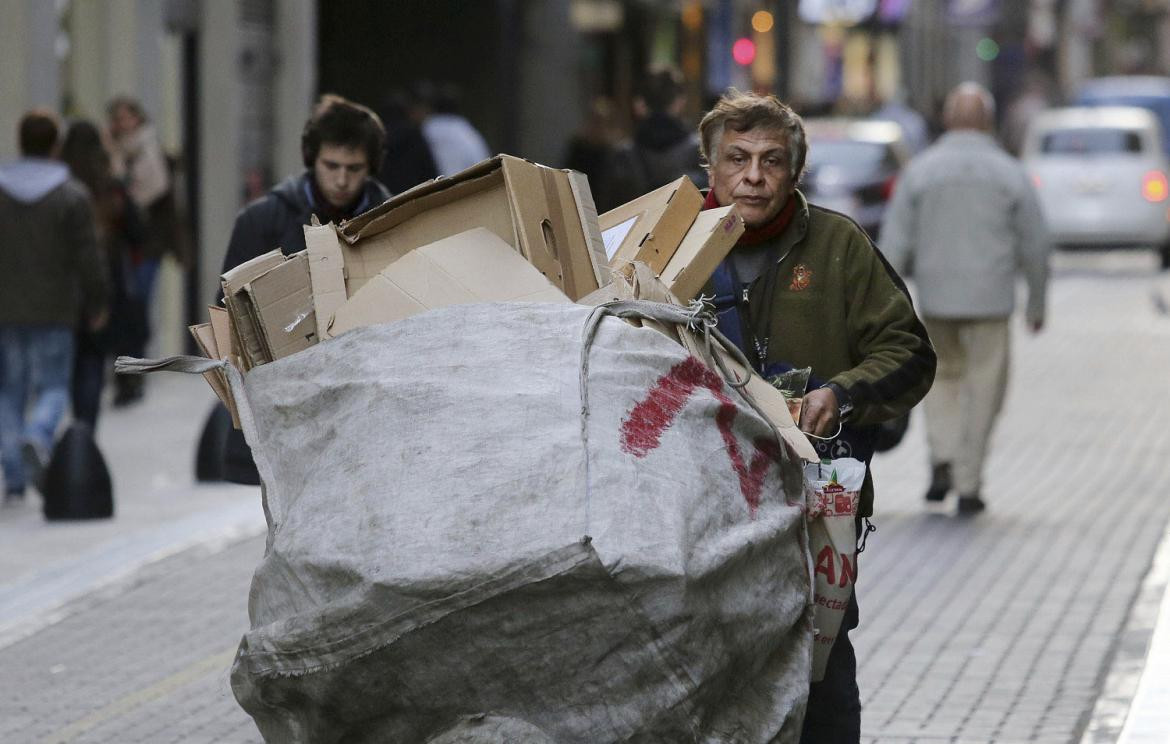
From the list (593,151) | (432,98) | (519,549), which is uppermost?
(519,549)

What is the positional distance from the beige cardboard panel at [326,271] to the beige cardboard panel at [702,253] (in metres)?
0.67

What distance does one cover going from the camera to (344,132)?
22.7 ft

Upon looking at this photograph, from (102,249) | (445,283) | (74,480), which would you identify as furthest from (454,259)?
(102,249)

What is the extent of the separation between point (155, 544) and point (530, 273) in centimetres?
569

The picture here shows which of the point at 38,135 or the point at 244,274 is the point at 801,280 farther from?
the point at 38,135

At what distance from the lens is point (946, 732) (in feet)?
21.6

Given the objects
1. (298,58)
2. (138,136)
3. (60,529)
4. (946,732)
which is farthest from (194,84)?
(946,732)

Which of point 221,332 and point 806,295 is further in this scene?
point 806,295

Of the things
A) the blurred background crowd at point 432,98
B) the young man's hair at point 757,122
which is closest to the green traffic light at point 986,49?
the blurred background crowd at point 432,98

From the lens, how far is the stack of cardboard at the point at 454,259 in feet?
15.4

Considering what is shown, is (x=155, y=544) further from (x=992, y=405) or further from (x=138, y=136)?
(x=138, y=136)

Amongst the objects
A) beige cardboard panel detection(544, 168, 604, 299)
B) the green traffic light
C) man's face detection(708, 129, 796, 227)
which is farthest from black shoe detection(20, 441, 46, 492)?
the green traffic light

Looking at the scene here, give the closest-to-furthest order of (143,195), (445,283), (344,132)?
(445,283), (344,132), (143,195)

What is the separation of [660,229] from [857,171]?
2198 centimetres
